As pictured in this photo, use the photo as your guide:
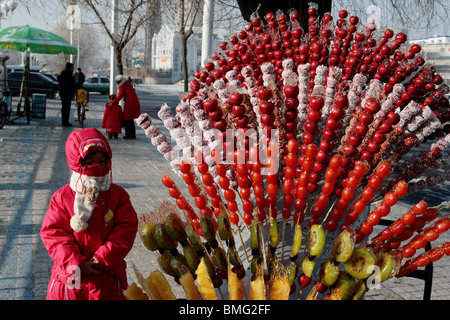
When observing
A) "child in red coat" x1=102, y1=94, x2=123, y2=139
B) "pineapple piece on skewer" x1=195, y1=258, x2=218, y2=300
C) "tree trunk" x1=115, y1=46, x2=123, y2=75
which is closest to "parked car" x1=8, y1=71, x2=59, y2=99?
"tree trunk" x1=115, y1=46, x2=123, y2=75

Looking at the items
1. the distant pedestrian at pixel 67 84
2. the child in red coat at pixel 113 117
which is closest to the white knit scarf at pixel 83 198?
the child in red coat at pixel 113 117

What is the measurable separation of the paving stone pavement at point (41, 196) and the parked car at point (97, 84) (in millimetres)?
18916

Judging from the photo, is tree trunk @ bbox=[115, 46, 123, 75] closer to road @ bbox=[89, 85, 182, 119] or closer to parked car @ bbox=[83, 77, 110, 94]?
road @ bbox=[89, 85, 182, 119]

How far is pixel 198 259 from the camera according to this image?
77.4 inches

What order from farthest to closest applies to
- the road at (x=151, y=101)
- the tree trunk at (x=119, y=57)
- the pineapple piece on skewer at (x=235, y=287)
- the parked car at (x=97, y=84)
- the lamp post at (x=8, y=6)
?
the parked car at (x=97, y=84), the road at (x=151, y=101), the tree trunk at (x=119, y=57), the lamp post at (x=8, y=6), the pineapple piece on skewer at (x=235, y=287)

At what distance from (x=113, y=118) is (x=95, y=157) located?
9332 mm

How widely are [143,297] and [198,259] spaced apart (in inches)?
12.0

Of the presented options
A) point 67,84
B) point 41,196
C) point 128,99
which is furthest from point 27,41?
point 41,196

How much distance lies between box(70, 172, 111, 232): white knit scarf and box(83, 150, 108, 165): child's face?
83 millimetres

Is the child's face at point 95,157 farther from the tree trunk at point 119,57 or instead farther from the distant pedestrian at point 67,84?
the tree trunk at point 119,57

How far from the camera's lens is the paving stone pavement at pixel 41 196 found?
4.25 metres

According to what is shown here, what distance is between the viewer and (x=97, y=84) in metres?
32.7

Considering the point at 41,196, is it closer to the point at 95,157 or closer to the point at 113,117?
A: the point at 95,157

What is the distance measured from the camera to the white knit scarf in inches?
94.5
